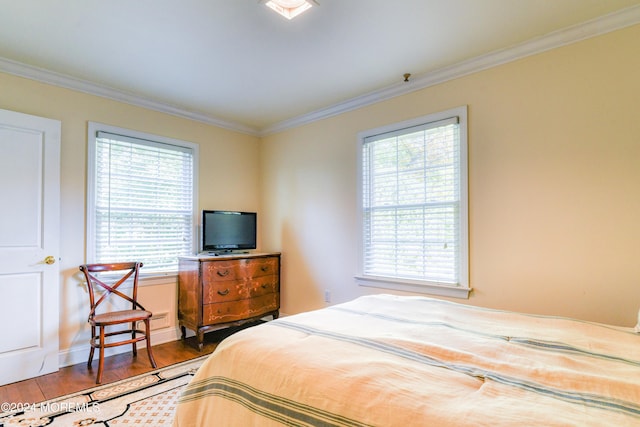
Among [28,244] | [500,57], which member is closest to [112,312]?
[28,244]

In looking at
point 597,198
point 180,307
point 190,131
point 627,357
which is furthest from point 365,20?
point 180,307

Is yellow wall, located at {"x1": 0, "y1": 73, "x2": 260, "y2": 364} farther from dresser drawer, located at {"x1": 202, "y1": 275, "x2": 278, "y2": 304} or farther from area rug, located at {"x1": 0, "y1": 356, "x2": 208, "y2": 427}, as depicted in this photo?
area rug, located at {"x1": 0, "y1": 356, "x2": 208, "y2": 427}

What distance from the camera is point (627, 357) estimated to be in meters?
1.20

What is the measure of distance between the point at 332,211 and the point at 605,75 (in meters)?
2.40

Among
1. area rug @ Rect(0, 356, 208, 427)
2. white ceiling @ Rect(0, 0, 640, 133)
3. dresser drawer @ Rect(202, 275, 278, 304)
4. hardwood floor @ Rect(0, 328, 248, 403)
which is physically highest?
white ceiling @ Rect(0, 0, 640, 133)

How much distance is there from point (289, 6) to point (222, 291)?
2571 mm

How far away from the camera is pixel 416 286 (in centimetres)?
289

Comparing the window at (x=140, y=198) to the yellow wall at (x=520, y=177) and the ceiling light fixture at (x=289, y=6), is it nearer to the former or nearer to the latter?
the yellow wall at (x=520, y=177)

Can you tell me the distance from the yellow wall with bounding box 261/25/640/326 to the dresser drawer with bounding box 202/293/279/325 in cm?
216

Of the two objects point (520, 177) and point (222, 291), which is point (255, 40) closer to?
point (520, 177)

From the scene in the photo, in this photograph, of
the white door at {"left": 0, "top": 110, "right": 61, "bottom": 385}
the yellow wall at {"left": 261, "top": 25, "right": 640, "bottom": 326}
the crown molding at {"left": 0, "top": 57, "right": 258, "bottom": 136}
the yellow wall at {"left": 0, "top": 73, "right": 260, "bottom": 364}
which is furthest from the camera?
the yellow wall at {"left": 0, "top": 73, "right": 260, "bottom": 364}

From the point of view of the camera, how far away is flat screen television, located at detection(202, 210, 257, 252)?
3604 mm

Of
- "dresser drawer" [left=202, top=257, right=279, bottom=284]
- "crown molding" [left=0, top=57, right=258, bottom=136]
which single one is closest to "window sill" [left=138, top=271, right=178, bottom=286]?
"dresser drawer" [left=202, top=257, right=279, bottom=284]

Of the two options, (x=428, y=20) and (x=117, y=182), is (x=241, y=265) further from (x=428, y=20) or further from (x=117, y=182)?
(x=428, y=20)
